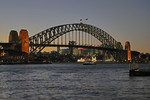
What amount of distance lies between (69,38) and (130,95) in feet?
363

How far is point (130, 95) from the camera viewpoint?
22.9 meters

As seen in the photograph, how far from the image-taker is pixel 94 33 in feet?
467

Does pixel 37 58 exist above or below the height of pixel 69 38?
below

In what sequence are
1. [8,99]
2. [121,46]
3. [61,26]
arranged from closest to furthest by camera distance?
[8,99] < [61,26] < [121,46]

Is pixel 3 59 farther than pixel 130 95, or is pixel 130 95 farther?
pixel 3 59

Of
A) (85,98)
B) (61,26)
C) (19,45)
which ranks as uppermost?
(61,26)

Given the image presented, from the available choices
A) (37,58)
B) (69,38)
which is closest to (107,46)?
(69,38)

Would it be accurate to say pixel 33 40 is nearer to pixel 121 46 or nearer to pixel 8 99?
pixel 121 46

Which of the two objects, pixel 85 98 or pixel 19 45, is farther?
pixel 19 45

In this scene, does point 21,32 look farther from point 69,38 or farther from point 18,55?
point 69,38

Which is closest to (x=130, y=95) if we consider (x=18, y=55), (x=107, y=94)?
(x=107, y=94)

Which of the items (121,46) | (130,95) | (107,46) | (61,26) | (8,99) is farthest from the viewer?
(121,46)

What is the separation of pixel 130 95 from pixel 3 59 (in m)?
115

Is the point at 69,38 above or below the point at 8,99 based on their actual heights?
above
